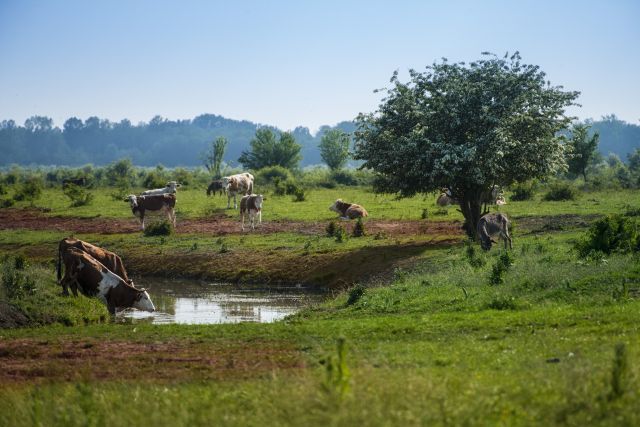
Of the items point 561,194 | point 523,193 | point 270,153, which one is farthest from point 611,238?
point 270,153

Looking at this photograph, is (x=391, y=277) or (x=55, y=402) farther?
(x=391, y=277)

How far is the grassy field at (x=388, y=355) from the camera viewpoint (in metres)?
9.90

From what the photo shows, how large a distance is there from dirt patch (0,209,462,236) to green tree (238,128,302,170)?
187 ft

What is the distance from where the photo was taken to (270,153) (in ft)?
352

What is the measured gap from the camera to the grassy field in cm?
990

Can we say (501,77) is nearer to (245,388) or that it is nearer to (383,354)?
(383,354)

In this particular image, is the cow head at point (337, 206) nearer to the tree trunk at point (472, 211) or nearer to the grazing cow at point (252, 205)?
the grazing cow at point (252, 205)

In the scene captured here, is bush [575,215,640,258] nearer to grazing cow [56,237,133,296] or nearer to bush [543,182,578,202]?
grazing cow [56,237,133,296]

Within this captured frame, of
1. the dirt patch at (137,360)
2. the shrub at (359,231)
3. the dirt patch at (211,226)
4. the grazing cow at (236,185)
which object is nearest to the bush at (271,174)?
the grazing cow at (236,185)

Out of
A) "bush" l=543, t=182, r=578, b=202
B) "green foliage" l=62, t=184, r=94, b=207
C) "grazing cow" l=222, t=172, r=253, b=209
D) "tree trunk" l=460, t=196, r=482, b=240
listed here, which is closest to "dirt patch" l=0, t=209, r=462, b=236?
"tree trunk" l=460, t=196, r=482, b=240

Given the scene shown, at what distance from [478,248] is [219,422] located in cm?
2143

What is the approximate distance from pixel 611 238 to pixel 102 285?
48.3 ft

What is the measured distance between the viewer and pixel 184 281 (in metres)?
33.8

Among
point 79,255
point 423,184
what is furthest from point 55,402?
point 423,184
